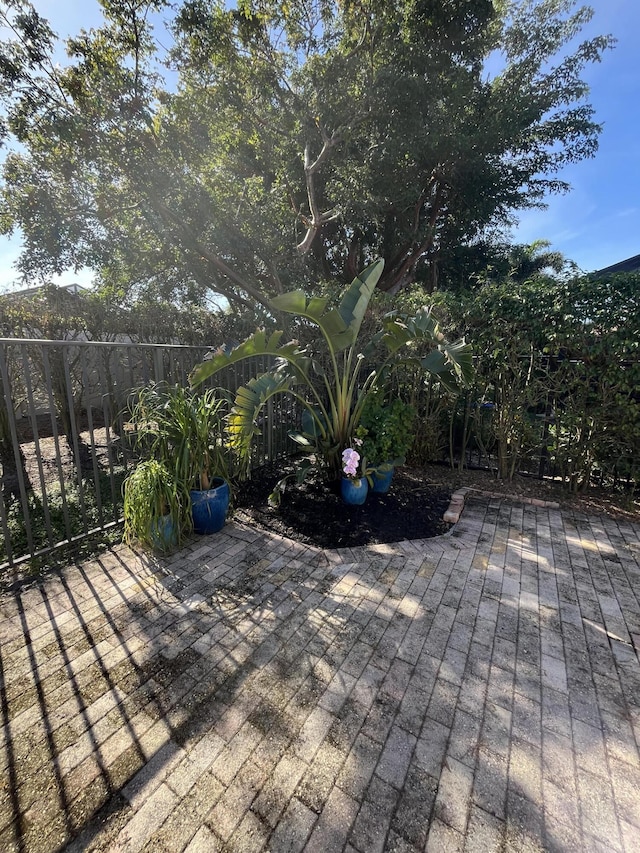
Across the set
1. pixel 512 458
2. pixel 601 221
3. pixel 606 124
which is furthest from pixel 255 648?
pixel 601 221

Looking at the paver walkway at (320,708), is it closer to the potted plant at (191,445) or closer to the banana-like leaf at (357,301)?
the potted plant at (191,445)

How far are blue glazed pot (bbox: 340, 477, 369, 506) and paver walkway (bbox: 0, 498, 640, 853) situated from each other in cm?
111

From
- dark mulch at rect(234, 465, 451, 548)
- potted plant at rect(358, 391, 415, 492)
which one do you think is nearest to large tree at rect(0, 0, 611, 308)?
potted plant at rect(358, 391, 415, 492)

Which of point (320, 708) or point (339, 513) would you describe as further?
point (339, 513)

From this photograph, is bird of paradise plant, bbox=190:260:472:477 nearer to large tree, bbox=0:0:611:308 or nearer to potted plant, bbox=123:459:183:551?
potted plant, bbox=123:459:183:551

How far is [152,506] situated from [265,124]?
33.9 ft

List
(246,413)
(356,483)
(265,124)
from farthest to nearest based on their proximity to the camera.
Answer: (265,124) < (356,483) < (246,413)

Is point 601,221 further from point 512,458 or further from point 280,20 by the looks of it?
point 512,458

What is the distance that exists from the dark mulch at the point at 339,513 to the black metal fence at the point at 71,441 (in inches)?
37.9

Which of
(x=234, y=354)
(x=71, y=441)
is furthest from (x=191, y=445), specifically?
(x=71, y=441)

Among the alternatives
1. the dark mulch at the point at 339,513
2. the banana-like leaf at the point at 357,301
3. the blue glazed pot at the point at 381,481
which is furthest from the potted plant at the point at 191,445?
the blue glazed pot at the point at 381,481

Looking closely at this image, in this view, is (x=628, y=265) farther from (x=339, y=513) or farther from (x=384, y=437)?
(x=339, y=513)

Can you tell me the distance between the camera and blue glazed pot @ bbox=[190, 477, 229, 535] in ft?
10.8

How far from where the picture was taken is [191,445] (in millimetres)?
3203
